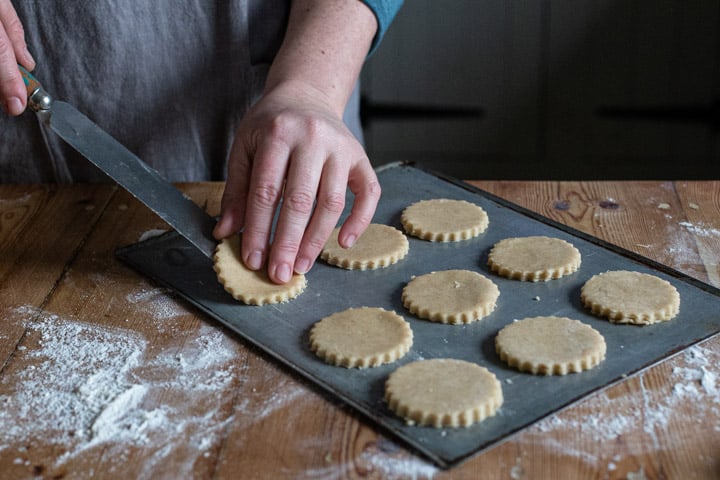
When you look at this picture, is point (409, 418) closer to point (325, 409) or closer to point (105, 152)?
point (325, 409)

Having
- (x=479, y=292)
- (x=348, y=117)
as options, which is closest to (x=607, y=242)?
(x=479, y=292)

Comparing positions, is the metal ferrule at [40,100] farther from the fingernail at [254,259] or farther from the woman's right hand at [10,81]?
the fingernail at [254,259]

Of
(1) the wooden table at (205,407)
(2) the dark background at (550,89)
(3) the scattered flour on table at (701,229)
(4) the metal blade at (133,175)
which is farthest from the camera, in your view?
(2) the dark background at (550,89)

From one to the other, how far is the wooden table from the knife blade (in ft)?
0.38

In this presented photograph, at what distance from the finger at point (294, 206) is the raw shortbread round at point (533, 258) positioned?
323 millimetres

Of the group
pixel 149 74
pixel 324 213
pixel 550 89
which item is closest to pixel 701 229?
pixel 324 213

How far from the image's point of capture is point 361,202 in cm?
137

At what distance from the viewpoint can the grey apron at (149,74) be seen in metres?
1.69

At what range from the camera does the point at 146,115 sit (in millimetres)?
1771

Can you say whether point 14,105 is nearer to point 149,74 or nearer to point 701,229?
point 149,74

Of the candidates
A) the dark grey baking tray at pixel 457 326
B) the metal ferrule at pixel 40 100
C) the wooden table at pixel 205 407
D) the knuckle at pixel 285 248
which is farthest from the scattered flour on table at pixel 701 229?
the metal ferrule at pixel 40 100

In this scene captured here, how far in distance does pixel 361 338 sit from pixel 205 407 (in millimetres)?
235

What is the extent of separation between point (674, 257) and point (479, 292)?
1.21ft

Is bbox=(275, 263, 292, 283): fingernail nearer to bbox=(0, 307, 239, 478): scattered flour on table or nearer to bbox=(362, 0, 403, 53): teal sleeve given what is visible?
bbox=(0, 307, 239, 478): scattered flour on table
